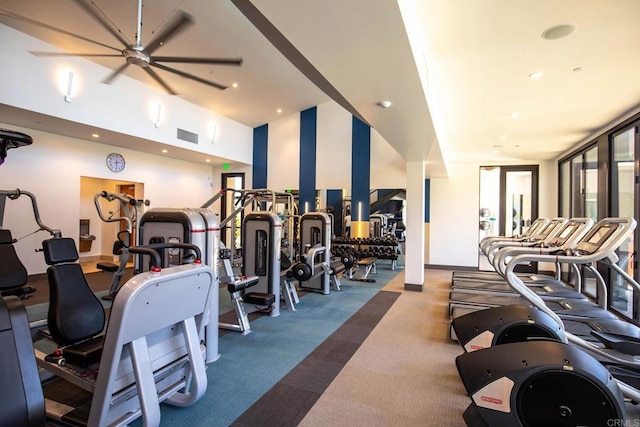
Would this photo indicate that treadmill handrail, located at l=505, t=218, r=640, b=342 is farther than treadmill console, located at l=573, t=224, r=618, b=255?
No

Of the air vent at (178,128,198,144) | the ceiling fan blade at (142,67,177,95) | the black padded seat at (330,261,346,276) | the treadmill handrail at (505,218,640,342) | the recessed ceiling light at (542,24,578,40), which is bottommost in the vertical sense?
the black padded seat at (330,261,346,276)

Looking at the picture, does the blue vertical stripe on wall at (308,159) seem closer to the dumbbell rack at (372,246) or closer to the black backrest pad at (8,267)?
the dumbbell rack at (372,246)

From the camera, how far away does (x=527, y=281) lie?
5.07 meters

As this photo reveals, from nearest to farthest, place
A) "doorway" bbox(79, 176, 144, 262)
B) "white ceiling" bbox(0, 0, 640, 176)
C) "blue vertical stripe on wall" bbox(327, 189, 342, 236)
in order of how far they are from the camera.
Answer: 1. "white ceiling" bbox(0, 0, 640, 176)
2. "doorway" bbox(79, 176, 144, 262)
3. "blue vertical stripe on wall" bbox(327, 189, 342, 236)

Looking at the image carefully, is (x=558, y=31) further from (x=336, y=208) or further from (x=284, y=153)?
(x=284, y=153)

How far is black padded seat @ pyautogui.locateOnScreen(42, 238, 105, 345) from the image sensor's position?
2.40 meters

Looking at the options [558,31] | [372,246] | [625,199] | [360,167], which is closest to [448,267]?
[372,246]

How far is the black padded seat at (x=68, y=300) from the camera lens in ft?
7.89

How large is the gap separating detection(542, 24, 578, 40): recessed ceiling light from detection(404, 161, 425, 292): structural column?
3.57 meters

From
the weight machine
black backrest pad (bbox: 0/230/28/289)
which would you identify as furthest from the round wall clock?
black backrest pad (bbox: 0/230/28/289)

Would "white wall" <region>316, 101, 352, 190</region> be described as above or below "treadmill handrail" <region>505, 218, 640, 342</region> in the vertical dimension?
above

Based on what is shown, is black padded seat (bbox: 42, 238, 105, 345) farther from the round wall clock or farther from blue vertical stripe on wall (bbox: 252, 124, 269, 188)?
blue vertical stripe on wall (bbox: 252, 124, 269, 188)

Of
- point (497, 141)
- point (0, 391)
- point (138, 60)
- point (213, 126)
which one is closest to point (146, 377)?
point (0, 391)

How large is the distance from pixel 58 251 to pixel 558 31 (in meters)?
4.24
